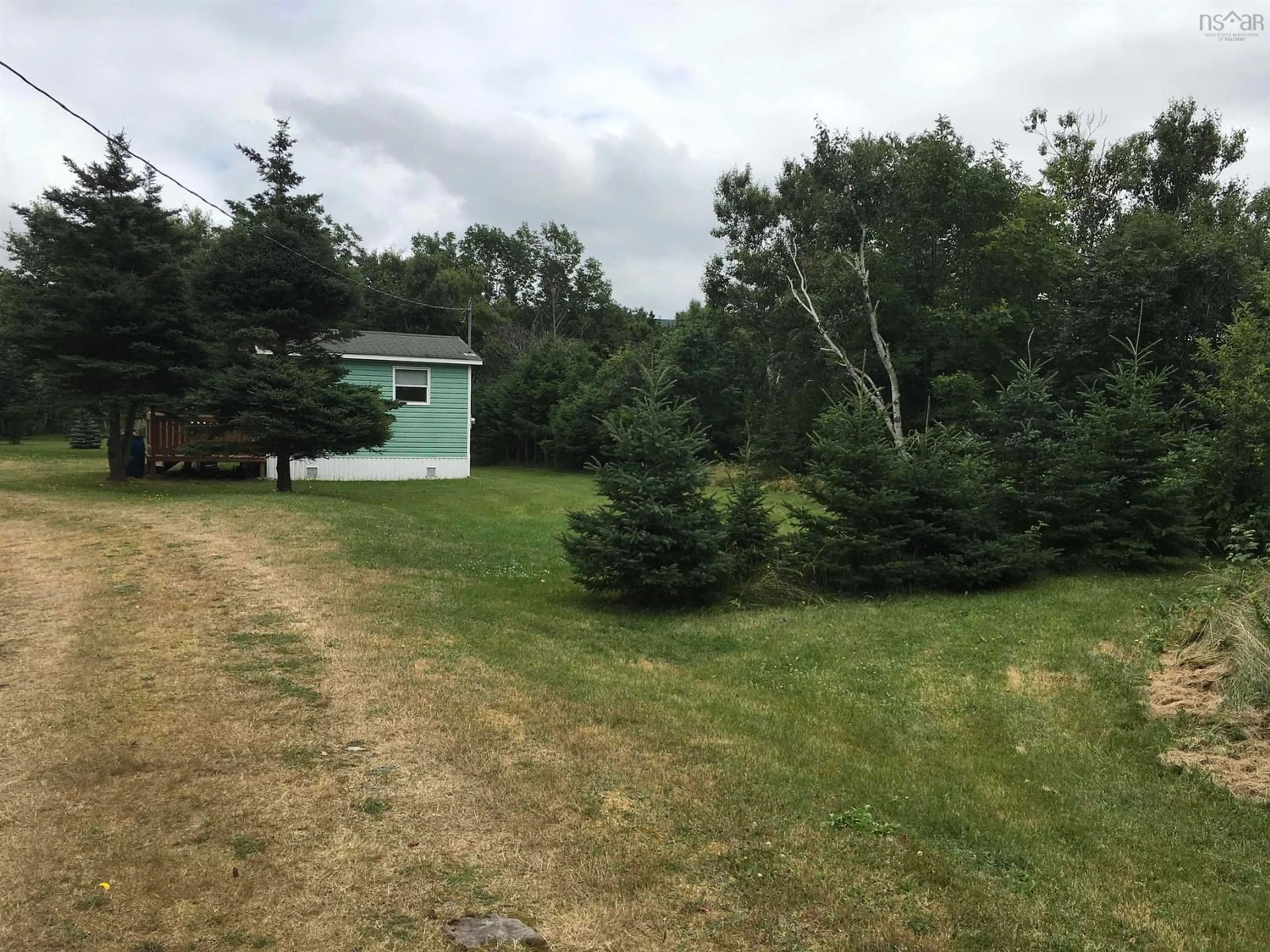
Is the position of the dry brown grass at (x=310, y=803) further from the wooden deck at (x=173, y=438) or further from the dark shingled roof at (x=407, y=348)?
the dark shingled roof at (x=407, y=348)

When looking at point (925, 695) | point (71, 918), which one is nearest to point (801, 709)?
point (925, 695)

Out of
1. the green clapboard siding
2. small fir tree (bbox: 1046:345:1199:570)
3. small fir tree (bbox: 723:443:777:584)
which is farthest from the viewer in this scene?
the green clapboard siding

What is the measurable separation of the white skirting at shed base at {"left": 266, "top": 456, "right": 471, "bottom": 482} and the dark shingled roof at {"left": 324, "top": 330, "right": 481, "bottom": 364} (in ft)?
9.96

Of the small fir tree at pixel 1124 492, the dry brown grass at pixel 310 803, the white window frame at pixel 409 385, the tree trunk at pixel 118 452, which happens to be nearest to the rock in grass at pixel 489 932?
the dry brown grass at pixel 310 803

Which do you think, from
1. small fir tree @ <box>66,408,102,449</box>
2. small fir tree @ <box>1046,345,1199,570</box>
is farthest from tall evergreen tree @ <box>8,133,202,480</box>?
small fir tree @ <box>66,408,102,449</box>

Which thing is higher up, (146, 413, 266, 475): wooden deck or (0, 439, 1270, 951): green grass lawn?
(146, 413, 266, 475): wooden deck

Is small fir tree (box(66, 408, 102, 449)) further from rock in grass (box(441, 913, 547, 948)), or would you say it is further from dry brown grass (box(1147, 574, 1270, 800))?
dry brown grass (box(1147, 574, 1270, 800))

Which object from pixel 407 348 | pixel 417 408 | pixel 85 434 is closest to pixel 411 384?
pixel 417 408

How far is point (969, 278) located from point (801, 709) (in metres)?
22.4

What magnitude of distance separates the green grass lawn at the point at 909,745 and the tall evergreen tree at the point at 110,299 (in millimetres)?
9139

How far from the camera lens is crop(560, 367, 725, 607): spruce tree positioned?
345 inches

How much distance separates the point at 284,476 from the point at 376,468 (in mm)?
6472

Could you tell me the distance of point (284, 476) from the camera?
18.2 meters

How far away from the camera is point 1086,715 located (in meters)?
5.83
